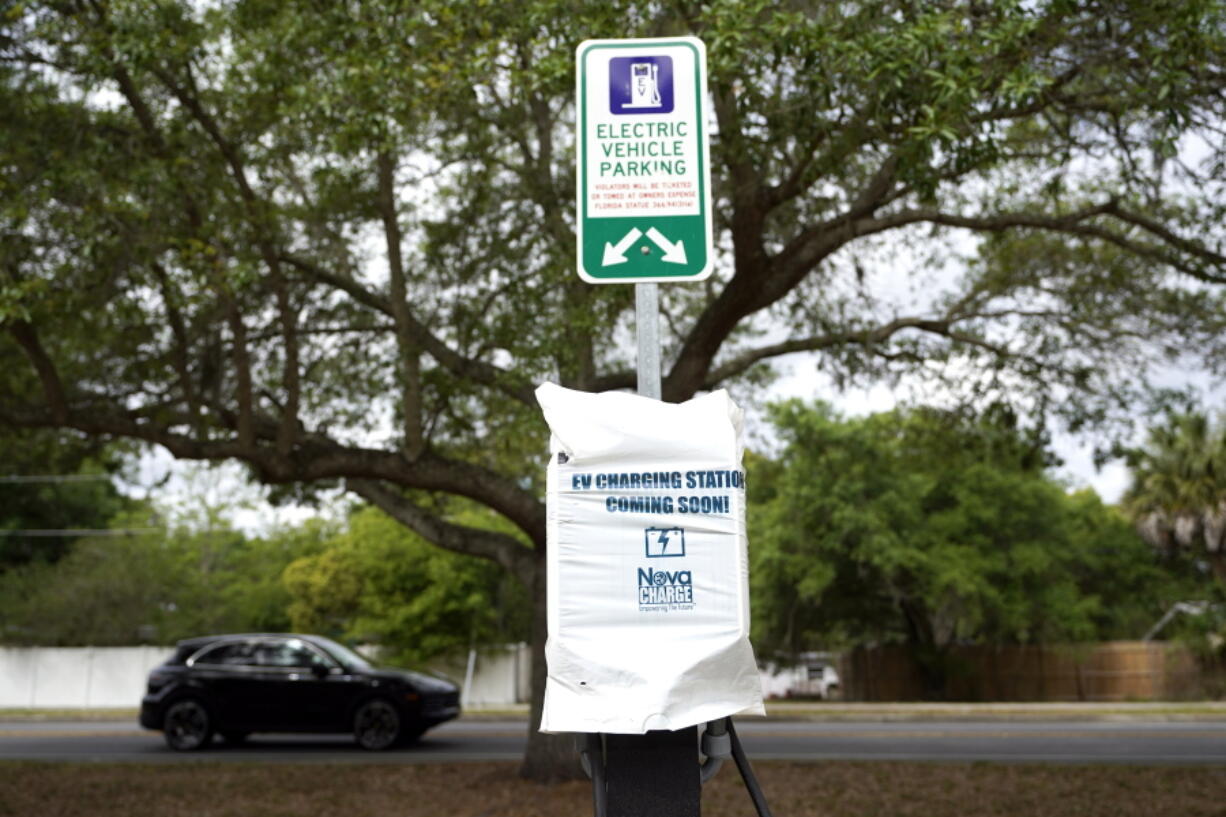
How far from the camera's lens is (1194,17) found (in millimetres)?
7492

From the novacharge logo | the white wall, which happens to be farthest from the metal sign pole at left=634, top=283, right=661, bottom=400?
the white wall

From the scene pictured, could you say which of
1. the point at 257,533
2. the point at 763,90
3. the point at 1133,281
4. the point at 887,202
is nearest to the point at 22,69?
the point at 763,90

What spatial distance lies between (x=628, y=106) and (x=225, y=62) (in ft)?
29.2

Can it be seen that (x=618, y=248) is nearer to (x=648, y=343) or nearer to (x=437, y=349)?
(x=648, y=343)

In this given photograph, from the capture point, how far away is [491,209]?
12.0 metres

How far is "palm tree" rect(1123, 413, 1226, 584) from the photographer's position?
2848 centimetres

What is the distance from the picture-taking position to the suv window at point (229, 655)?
16594 mm

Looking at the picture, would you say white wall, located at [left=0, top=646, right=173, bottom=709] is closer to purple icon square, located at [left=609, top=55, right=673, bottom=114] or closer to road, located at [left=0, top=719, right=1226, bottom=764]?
road, located at [left=0, top=719, right=1226, bottom=764]

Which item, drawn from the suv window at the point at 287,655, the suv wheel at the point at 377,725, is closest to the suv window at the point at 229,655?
the suv window at the point at 287,655

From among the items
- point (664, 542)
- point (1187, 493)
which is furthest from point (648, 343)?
point (1187, 493)

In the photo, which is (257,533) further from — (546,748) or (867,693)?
(546,748)

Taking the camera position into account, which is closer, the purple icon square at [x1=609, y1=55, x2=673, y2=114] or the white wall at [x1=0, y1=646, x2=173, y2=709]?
the purple icon square at [x1=609, y1=55, x2=673, y2=114]

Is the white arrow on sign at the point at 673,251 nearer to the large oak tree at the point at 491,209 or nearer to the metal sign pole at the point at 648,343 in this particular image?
the metal sign pole at the point at 648,343

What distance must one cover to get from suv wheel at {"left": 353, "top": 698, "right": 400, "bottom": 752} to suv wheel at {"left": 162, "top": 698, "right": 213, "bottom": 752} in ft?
7.52
